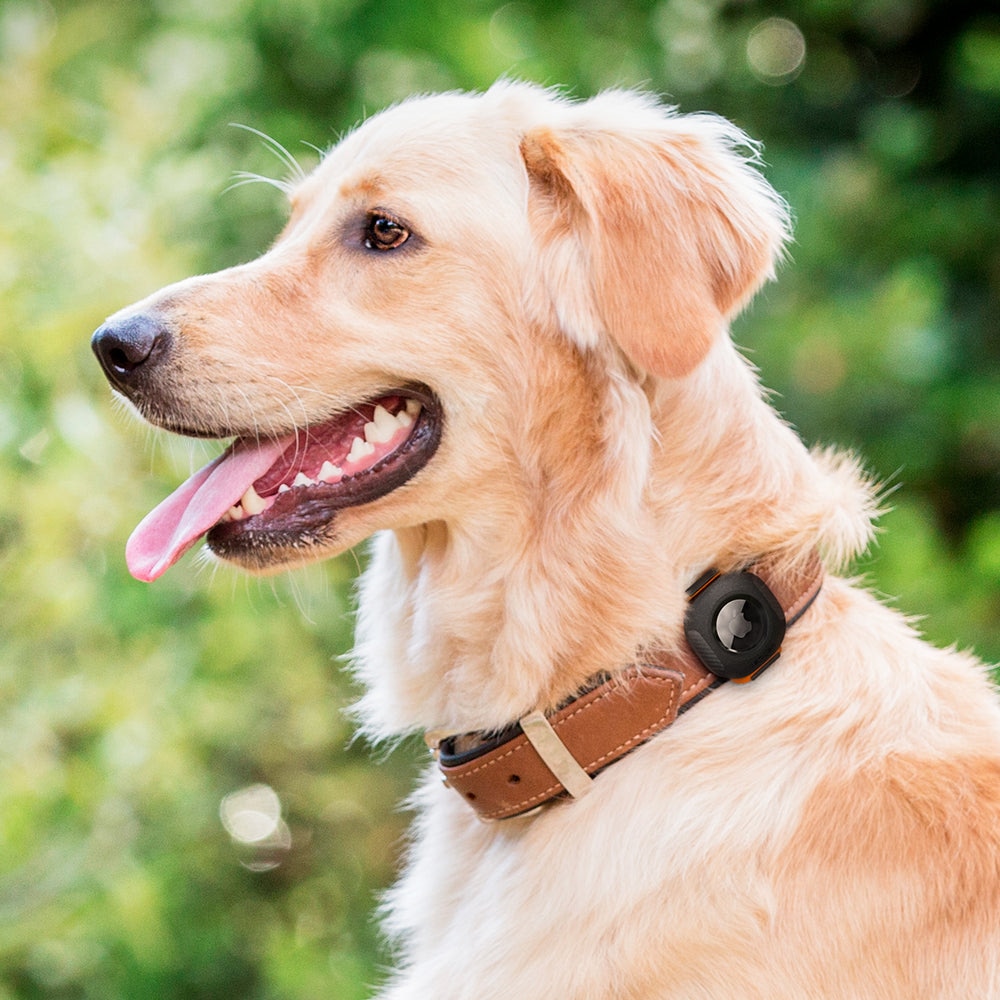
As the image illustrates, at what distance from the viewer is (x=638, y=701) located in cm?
209

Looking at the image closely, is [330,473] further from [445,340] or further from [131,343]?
[131,343]

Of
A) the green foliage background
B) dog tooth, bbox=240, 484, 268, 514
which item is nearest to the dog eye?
dog tooth, bbox=240, 484, 268, 514

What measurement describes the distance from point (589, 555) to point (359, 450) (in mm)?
491

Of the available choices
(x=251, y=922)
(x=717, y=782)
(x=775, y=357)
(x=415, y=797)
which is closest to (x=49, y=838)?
(x=251, y=922)

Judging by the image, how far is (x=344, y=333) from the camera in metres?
2.32

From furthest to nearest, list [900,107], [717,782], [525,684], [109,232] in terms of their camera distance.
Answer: [900,107]
[109,232]
[525,684]
[717,782]

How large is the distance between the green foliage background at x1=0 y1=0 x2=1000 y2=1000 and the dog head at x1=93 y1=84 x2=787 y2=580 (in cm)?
100

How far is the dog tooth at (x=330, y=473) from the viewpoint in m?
2.31

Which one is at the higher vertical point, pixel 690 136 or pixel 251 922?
pixel 690 136

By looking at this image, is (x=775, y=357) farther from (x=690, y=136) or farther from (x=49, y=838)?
(x=49, y=838)

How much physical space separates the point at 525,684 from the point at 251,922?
10.2 ft

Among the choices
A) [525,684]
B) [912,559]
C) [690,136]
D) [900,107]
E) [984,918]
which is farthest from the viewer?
[900,107]

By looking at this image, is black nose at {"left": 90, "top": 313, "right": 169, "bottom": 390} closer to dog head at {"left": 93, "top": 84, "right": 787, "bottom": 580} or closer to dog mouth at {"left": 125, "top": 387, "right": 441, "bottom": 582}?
dog head at {"left": 93, "top": 84, "right": 787, "bottom": 580}

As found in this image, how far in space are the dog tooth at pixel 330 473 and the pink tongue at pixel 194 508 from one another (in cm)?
10
